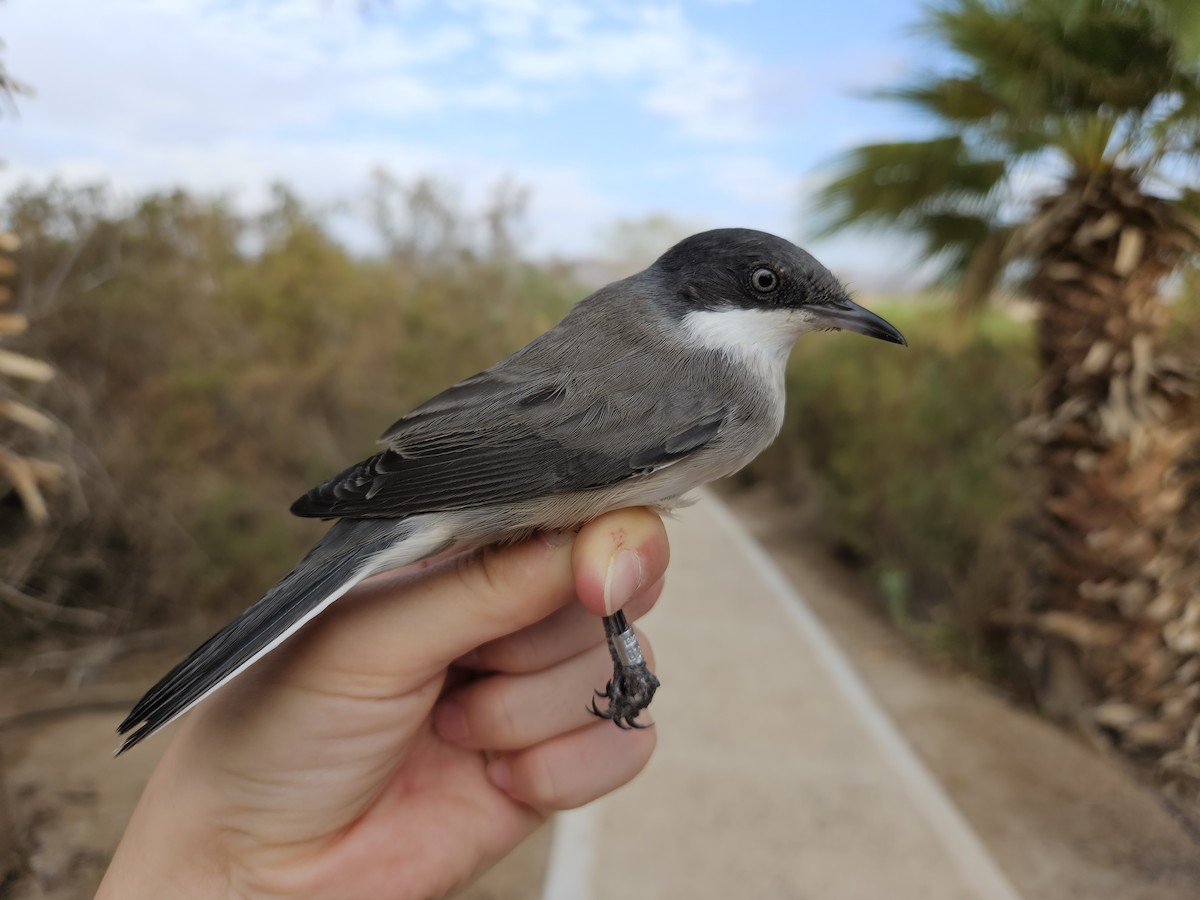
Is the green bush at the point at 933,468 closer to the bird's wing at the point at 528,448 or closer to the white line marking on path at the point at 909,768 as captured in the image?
the white line marking on path at the point at 909,768

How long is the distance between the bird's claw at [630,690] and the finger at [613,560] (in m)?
0.26

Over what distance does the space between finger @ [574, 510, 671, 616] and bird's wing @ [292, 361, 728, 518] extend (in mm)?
103

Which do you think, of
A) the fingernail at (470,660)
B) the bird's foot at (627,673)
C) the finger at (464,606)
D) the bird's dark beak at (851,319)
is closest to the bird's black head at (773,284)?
the bird's dark beak at (851,319)

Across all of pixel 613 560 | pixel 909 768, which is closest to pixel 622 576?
Result: pixel 613 560

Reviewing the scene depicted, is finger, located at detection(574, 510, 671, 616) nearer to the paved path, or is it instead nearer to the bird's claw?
the bird's claw

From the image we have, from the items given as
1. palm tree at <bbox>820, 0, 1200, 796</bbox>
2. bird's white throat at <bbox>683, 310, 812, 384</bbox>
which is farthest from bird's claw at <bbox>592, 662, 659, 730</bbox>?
palm tree at <bbox>820, 0, 1200, 796</bbox>

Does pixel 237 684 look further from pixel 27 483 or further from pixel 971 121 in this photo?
pixel 971 121

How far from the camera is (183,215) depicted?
5812mm

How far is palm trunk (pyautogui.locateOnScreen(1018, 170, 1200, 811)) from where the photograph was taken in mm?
4082

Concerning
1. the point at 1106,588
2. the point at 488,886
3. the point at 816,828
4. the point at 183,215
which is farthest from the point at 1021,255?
the point at 183,215

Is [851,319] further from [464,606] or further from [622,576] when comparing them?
[464,606]

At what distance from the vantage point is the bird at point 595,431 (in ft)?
5.22

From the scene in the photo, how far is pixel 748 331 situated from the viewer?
1.83m

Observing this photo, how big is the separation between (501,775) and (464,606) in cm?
76
